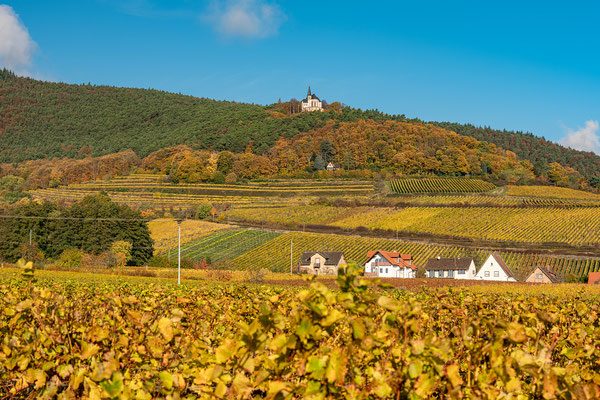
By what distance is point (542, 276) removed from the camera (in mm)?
56188

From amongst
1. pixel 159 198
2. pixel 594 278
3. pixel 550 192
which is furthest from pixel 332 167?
pixel 594 278

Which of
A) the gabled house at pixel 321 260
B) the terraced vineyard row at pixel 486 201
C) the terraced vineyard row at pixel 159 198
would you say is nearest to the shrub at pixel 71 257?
the gabled house at pixel 321 260

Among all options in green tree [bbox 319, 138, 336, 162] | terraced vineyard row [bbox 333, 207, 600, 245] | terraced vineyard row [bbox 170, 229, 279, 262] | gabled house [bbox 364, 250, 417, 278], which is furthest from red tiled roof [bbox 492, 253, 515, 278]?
green tree [bbox 319, 138, 336, 162]

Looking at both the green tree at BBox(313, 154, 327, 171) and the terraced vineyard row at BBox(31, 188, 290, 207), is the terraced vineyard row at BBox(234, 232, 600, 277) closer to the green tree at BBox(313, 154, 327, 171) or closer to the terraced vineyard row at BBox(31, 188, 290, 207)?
the terraced vineyard row at BBox(31, 188, 290, 207)

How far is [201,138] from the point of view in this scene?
173875mm

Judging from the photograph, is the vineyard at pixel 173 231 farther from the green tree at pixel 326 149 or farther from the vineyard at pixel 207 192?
the green tree at pixel 326 149

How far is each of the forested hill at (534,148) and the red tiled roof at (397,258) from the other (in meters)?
103

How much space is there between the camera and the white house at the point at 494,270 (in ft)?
195

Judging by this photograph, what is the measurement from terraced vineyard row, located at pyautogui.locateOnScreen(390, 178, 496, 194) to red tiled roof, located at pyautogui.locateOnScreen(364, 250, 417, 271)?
44.1m

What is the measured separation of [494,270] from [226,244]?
116 feet

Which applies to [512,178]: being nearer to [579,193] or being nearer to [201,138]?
[579,193]

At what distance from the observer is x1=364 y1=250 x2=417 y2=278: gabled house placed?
6203cm

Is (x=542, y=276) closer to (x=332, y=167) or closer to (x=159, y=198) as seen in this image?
(x=159, y=198)

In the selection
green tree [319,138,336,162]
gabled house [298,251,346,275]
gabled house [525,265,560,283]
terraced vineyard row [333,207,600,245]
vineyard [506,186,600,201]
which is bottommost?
gabled house [525,265,560,283]
